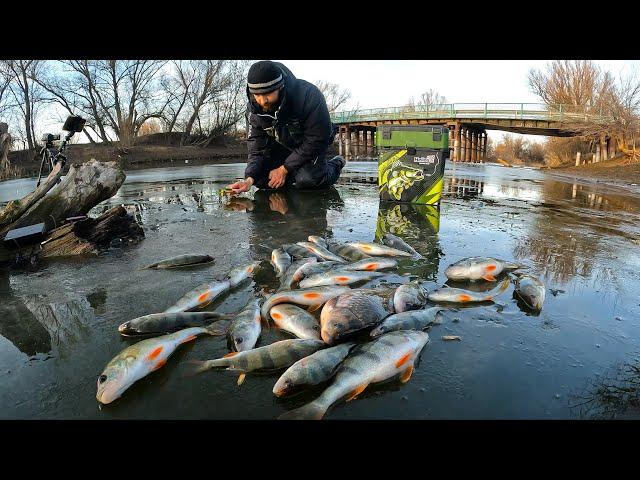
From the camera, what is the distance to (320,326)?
291 centimetres

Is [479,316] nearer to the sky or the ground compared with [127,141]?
nearer to the ground

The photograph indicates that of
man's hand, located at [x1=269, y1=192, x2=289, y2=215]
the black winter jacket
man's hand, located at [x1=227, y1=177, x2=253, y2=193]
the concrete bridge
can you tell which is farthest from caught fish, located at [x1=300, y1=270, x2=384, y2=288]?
the concrete bridge

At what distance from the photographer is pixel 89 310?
3330 millimetres

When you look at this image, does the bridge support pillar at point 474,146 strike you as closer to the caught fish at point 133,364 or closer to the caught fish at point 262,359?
the caught fish at point 262,359

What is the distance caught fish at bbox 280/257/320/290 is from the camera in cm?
379

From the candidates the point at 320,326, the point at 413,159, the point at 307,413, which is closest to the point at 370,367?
the point at 307,413

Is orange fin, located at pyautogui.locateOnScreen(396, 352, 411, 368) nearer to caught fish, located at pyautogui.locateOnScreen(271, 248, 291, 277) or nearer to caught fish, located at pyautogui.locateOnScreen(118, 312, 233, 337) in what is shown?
caught fish, located at pyautogui.locateOnScreen(118, 312, 233, 337)

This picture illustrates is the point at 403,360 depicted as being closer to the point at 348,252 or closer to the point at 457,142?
the point at 348,252

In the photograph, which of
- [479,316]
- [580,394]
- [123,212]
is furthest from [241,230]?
[580,394]

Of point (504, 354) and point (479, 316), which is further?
point (479, 316)

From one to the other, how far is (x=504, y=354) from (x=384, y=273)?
169cm

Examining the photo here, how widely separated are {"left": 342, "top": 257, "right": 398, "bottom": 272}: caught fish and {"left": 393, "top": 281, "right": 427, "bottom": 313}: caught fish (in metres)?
0.87

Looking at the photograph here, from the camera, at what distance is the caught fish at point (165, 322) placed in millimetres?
2881
